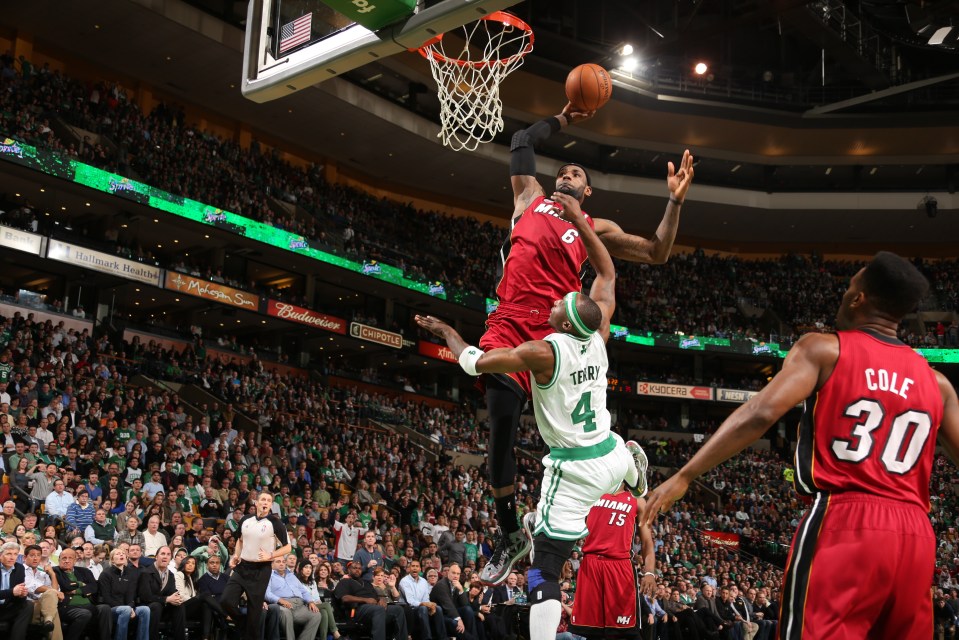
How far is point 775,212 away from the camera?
128 feet

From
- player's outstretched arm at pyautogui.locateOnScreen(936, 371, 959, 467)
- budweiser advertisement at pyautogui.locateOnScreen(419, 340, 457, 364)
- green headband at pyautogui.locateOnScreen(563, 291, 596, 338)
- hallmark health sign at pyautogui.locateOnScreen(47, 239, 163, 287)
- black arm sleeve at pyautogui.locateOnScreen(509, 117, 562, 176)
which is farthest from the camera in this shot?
budweiser advertisement at pyautogui.locateOnScreen(419, 340, 457, 364)

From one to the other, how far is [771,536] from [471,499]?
37.3 feet

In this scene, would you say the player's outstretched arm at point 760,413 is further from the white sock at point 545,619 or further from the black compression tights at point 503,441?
the black compression tights at point 503,441

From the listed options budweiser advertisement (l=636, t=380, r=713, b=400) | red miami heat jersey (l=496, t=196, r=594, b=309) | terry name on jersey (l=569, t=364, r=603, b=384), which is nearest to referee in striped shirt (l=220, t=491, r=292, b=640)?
red miami heat jersey (l=496, t=196, r=594, b=309)

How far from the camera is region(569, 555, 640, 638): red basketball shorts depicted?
762 centimetres

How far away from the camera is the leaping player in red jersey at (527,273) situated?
5473mm

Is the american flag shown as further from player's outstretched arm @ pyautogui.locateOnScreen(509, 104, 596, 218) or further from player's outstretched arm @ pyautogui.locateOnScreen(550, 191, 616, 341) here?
player's outstretched arm @ pyautogui.locateOnScreen(550, 191, 616, 341)

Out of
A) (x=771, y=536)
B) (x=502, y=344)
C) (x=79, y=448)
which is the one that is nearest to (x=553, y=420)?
(x=502, y=344)

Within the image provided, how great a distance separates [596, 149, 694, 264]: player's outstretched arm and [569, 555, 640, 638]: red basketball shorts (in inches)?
120

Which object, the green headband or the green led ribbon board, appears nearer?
the green headband

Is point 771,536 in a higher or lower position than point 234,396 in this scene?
lower

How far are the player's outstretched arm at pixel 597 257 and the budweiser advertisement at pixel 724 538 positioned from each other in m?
24.0

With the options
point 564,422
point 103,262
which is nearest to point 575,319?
point 564,422

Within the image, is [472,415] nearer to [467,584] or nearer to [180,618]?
[467,584]
